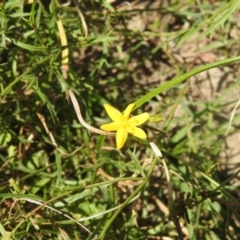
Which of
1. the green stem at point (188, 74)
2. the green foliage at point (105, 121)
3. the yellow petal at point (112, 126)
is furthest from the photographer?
the green foliage at point (105, 121)

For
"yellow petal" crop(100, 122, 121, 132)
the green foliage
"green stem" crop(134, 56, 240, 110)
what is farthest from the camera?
the green foliage

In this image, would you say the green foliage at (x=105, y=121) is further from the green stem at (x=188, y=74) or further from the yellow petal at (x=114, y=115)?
the yellow petal at (x=114, y=115)

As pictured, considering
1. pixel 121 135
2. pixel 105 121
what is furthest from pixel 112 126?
pixel 105 121

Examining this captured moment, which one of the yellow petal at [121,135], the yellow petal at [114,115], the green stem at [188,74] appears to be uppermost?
the green stem at [188,74]

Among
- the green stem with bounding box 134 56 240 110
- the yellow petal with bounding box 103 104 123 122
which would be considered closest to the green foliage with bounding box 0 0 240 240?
the green stem with bounding box 134 56 240 110

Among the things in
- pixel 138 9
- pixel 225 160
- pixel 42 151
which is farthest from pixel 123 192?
pixel 138 9

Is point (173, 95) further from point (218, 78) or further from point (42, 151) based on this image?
point (42, 151)

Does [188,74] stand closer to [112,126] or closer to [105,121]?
[112,126]

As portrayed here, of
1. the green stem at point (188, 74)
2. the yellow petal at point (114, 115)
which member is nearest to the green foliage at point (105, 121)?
the green stem at point (188, 74)

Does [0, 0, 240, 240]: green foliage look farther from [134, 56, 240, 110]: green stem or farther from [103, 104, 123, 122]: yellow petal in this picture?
[103, 104, 123, 122]: yellow petal
